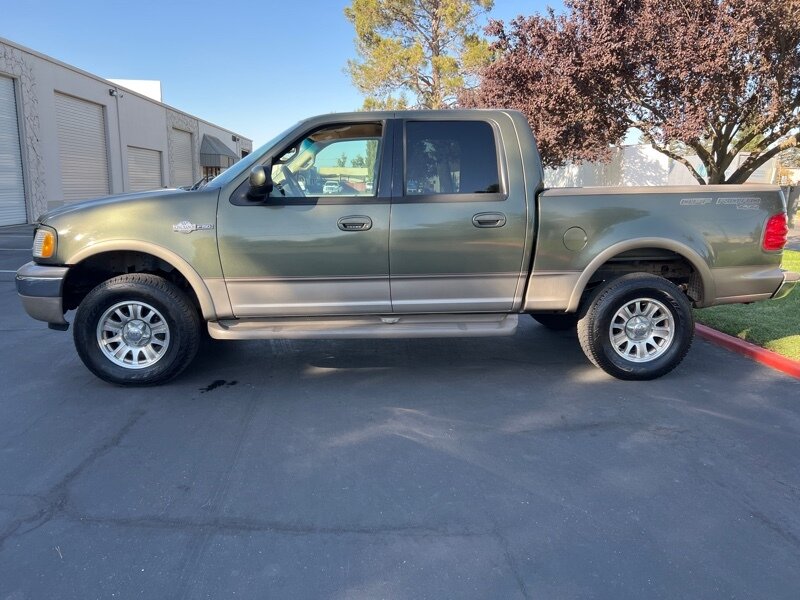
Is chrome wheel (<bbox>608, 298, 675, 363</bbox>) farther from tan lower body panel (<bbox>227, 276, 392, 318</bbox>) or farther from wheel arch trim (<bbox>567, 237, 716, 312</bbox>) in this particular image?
tan lower body panel (<bbox>227, 276, 392, 318</bbox>)

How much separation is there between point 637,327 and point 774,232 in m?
1.35

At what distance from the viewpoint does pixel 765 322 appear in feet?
20.9

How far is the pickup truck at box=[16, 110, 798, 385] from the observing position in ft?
14.6

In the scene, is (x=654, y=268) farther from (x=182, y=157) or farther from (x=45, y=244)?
(x=182, y=157)

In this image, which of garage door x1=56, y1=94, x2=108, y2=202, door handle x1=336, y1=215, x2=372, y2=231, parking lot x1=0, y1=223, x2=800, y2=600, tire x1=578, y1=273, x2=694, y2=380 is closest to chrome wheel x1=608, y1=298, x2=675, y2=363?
tire x1=578, y1=273, x2=694, y2=380

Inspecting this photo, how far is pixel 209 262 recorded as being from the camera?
446 centimetres

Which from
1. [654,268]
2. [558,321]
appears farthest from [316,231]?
[558,321]

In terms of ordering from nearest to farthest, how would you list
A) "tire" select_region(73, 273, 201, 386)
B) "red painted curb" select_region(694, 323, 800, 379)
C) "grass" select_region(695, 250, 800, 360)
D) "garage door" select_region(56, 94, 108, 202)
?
"tire" select_region(73, 273, 201, 386)
"red painted curb" select_region(694, 323, 800, 379)
"grass" select_region(695, 250, 800, 360)
"garage door" select_region(56, 94, 108, 202)

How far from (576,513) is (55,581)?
2.44 meters

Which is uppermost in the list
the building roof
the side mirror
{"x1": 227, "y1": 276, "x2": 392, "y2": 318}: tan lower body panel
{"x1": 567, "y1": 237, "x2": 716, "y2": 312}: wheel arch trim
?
the building roof

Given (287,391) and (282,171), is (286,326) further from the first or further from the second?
(282,171)

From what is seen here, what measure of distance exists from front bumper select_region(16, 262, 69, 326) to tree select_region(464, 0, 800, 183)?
901cm

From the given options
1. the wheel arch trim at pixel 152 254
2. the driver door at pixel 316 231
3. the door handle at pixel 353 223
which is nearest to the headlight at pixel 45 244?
the wheel arch trim at pixel 152 254

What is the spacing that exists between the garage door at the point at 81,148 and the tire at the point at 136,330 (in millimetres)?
20696
